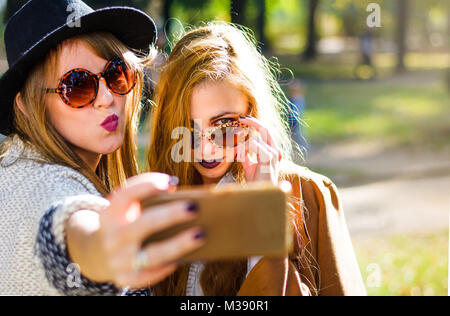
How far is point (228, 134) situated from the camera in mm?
1912

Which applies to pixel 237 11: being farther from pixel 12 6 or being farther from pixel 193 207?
pixel 193 207

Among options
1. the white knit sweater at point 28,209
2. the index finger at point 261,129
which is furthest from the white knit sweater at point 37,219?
the index finger at point 261,129

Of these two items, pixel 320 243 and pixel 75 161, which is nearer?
pixel 75 161

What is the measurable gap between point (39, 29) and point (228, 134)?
2.38 ft

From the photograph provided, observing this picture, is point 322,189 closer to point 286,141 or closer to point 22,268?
point 286,141

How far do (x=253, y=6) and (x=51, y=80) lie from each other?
3460 mm

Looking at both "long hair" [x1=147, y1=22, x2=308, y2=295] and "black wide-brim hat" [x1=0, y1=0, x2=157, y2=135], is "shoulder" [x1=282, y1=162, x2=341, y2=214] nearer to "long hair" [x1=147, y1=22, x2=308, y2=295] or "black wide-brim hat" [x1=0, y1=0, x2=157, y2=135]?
"long hair" [x1=147, y1=22, x2=308, y2=295]

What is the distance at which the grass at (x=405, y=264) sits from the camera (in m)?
4.13

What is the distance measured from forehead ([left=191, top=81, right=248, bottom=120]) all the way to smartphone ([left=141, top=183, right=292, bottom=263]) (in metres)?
0.92

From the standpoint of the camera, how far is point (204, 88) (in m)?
2.02

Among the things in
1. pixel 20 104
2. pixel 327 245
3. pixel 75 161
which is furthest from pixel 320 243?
pixel 20 104

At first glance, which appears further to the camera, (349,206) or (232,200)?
(349,206)

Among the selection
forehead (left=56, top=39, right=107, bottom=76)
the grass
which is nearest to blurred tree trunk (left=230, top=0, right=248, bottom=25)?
forehead (left=56, top=39, right=107, bottom=76)

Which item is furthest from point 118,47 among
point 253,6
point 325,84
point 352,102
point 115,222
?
point 325,84
